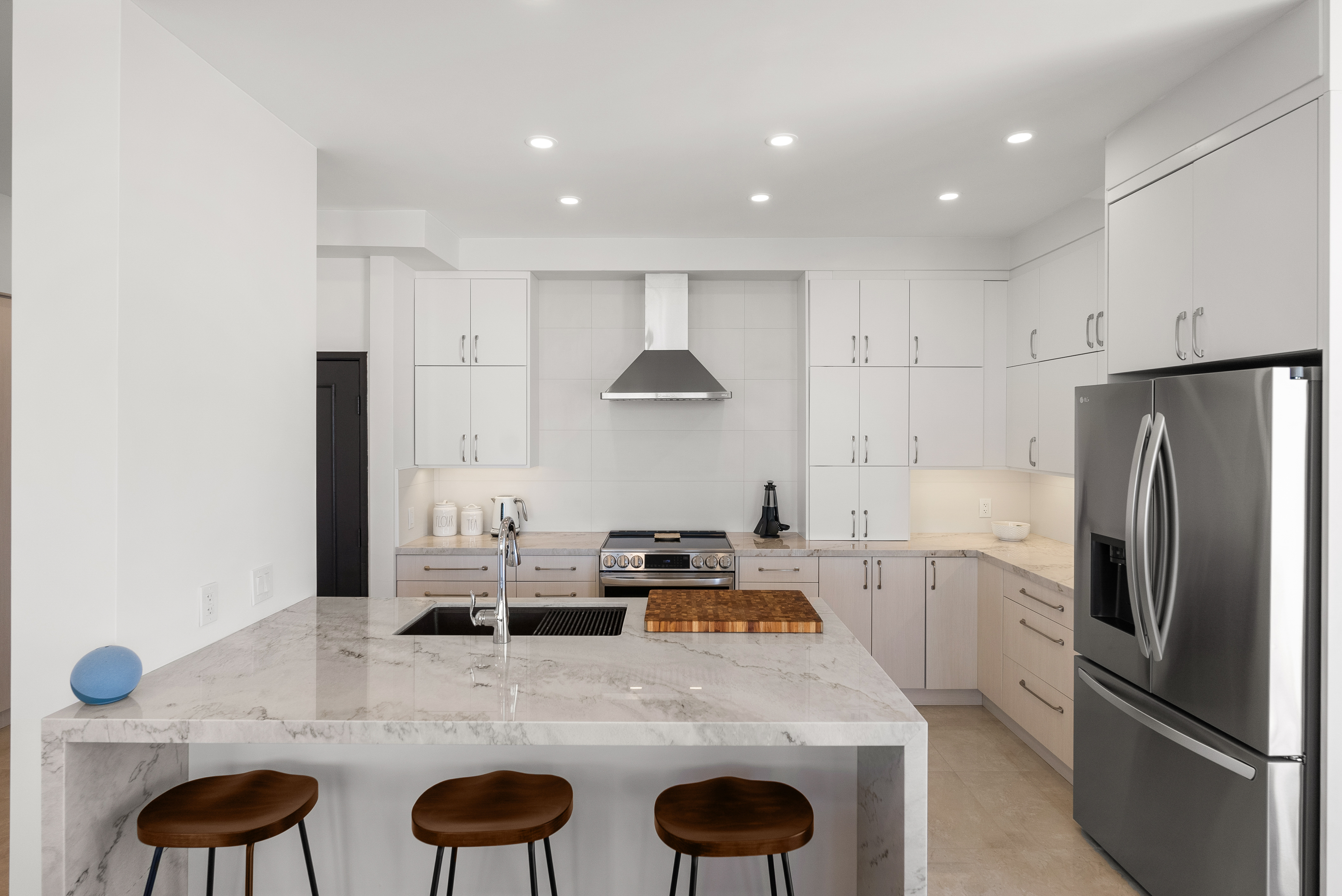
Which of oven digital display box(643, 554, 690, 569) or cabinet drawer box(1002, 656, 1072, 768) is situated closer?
cabinet drawer box(1002, 656, 1072, 768)

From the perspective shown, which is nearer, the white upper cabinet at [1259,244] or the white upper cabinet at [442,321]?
the white upper cabinet at [1259,244]

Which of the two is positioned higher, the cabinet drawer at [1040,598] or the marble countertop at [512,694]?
the marble countertop at [512,694]

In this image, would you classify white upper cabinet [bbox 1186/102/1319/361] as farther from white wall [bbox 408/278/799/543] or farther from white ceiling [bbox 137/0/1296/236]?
white wall [bbox 408/278/799/543]

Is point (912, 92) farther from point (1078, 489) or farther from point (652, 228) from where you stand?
point (652, 228)

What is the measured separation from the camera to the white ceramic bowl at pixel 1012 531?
419 cm

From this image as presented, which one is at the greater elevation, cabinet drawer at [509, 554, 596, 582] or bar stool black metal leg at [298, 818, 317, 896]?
cabinet drawer at [509, 554, 596, 582]

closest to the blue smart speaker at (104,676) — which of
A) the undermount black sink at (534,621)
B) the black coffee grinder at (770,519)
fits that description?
the undermount black sink at (534,621)

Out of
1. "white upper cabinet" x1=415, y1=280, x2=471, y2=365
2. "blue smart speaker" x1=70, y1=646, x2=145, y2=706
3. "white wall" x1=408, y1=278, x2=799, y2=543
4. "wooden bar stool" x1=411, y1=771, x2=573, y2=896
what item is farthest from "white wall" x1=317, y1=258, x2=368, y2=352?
"wooden bar stool" x1=411, y1=771, x2=573, y2=896

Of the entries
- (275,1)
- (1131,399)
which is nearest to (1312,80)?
(1131,399)

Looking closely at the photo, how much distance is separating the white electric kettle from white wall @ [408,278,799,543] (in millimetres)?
79

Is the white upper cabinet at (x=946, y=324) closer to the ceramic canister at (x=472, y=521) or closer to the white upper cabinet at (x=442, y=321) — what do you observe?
the white upper cabinet at (x=442, y=321)

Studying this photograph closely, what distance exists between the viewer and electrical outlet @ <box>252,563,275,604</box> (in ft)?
7.73

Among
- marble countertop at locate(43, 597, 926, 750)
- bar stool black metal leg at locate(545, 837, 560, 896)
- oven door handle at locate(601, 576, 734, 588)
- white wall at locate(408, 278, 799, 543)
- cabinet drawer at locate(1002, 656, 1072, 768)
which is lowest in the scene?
cabinet drawer at locate(1002, 656, 1072, 768)

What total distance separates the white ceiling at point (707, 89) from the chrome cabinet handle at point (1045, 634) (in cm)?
200
